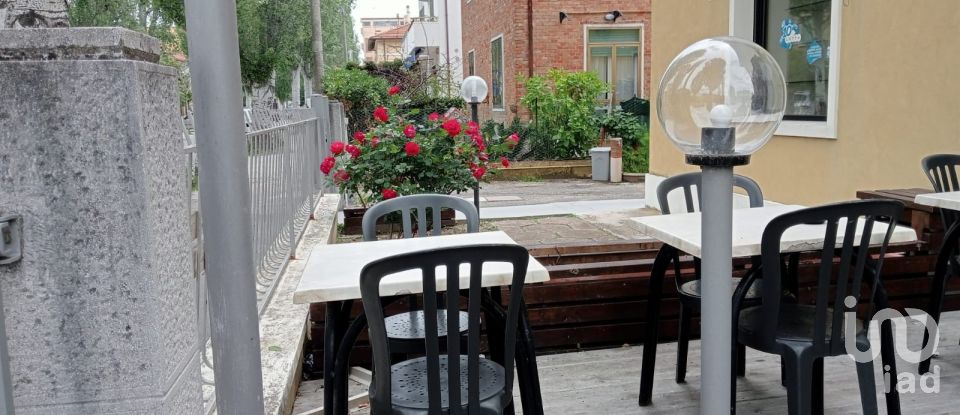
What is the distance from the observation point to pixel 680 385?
362 centimetres

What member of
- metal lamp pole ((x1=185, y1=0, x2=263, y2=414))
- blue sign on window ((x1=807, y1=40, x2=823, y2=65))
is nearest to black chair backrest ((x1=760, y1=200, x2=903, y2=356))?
metal lamp pole ((x1=185, y1=0, x2=263, y2=414))

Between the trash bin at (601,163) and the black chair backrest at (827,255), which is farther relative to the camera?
the trash bin at (601,163)

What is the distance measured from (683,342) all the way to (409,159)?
305 cm

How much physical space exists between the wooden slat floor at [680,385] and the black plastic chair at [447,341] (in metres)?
1.21

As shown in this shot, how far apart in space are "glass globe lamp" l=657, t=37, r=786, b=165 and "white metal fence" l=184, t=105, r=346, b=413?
5.38 ft

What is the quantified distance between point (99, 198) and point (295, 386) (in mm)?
→ 2252

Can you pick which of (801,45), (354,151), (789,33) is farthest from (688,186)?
(789,33)

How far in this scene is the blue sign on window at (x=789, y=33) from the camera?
738cm

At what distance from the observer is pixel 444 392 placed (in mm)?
2279

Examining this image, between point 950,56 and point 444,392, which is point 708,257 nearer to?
point 444,392

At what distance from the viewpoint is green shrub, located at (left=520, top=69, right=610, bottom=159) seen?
16.1 m

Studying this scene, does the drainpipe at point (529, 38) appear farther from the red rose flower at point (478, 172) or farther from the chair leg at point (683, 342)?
the chair leg at point (683, 342)

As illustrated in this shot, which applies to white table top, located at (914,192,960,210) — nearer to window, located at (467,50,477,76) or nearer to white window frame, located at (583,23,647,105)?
white window frame, located at (583,23,647,105)

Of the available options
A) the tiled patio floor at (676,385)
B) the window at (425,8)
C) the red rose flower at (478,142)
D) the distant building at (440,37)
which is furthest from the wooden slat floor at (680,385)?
the window at (425,8)
